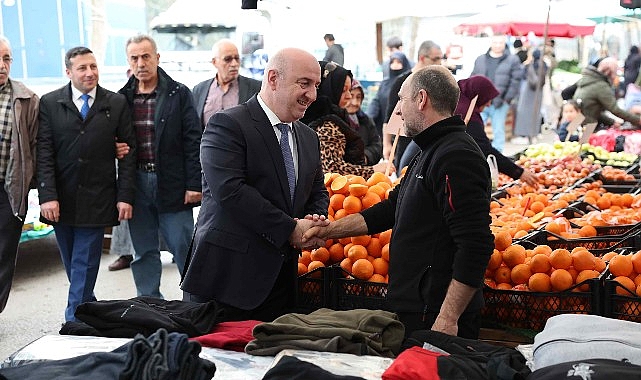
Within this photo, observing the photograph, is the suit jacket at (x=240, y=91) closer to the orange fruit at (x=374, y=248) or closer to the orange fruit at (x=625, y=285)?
the orange fruit at (x=374, y=248)

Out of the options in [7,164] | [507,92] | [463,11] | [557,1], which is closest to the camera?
[7,164]

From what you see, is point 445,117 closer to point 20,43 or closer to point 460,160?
point 460,160

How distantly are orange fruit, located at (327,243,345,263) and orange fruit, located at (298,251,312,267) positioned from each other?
98 millimetres

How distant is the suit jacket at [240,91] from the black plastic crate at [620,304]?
3679mm

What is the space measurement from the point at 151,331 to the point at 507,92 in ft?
44.3

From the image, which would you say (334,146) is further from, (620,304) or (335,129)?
(620,304)

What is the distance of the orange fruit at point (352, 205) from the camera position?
4074 millimetres

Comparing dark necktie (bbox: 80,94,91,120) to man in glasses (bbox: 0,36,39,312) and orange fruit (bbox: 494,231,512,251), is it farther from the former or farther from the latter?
orange fruit (bbox: 494,231,512,251)

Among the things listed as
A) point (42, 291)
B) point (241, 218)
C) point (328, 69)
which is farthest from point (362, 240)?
point (42, 291)

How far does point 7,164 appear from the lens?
545 cm

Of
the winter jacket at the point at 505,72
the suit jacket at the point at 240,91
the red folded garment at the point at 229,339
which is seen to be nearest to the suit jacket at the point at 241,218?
the red folded garment at the point at 229,339

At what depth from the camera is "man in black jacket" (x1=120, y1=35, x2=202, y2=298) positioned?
5.67m

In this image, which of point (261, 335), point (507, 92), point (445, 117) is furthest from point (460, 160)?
point (507, 92)

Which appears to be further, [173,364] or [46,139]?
[46,139]
